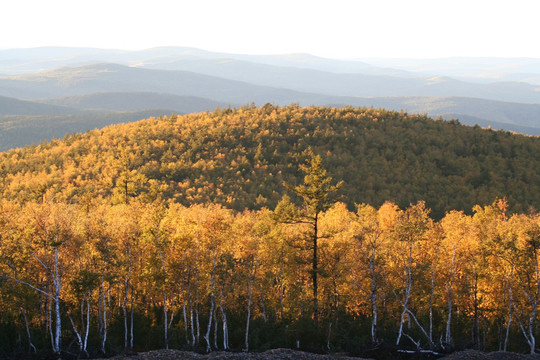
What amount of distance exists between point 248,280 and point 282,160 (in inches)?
2986

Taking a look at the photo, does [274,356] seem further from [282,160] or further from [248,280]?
[282,160]

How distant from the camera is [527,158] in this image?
116875 millimetres

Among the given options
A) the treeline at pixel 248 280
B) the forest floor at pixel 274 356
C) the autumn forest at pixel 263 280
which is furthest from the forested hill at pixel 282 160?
the forest floor at pixel 274 356

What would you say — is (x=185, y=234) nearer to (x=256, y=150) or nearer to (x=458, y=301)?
(x=458, y=301)

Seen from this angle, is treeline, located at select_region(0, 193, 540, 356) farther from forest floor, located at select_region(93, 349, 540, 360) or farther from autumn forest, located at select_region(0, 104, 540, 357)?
forest floor, located at select_region(93, 349, 540, 360)

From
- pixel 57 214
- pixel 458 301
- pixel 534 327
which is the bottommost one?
pixel 534 327

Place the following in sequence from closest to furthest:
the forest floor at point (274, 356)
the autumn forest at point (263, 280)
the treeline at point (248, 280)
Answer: the forest floor at point (274, 356), the autumn forest at point (263, 280), the treeline at point (248, 280)

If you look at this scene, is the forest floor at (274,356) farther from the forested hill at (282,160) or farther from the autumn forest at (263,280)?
the forested hill at (282,160)

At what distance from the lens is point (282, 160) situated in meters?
116

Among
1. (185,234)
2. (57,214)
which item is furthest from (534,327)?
(57,214)

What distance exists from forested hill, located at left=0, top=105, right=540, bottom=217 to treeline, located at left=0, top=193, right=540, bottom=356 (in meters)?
49.2

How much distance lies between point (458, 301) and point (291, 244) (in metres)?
14.4

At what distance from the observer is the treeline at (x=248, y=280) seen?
35.2m

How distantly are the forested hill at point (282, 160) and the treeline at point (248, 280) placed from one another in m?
49.2
